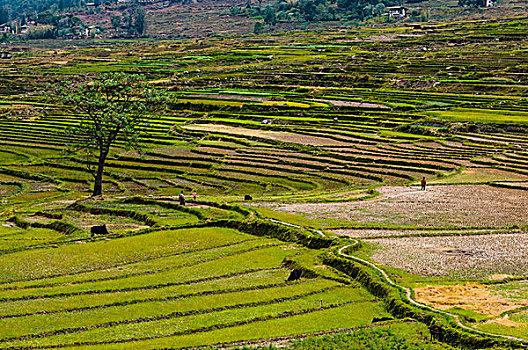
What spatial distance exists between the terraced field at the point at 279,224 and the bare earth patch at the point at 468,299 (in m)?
0.14

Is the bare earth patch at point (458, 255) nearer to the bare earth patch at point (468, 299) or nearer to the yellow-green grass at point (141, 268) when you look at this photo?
the bare earth patch at point (468, 299)

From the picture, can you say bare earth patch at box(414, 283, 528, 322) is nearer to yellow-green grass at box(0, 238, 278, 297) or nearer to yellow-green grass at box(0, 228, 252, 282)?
yellow-green grass at box(0, 238, 278, 297)

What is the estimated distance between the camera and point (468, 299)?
3234cm

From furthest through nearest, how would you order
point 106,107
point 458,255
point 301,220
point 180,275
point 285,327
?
point 106,107
point 301,220
point 458,255
point 180,275
point 285,327

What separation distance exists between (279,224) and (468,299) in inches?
731

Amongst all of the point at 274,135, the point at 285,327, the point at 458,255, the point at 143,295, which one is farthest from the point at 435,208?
the point at 274,135

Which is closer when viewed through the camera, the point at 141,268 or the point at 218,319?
the point at 218,319

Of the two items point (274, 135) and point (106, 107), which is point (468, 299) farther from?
point (274, 135)

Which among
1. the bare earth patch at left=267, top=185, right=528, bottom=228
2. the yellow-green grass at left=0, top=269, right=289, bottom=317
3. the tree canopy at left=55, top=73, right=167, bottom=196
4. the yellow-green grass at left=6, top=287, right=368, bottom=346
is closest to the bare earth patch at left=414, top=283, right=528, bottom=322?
the yellow-green grass at left=6, top=287, right=368, bottom=346

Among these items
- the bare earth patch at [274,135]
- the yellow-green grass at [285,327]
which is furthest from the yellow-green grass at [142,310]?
the bare earth patch at [274,135]

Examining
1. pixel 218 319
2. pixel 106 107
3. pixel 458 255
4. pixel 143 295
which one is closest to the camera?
pixel 218 319

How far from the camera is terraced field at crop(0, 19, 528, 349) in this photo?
31.0 m

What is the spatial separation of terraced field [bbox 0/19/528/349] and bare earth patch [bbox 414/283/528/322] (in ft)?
0.45

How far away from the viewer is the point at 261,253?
43938mm
